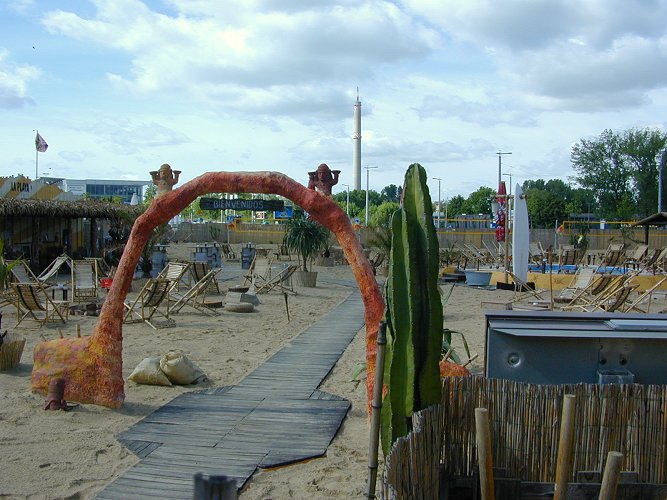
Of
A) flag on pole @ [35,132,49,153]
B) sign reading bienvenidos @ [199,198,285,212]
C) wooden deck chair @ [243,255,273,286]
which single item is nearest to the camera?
sign reading bienvenidos @ [199,198,285,212]

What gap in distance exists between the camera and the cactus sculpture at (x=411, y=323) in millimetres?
4531

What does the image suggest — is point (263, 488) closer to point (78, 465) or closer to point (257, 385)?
point (78, 465)

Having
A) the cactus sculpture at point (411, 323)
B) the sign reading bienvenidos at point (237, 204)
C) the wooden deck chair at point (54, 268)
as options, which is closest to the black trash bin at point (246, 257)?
the wooden deck chair at point (54, 268)

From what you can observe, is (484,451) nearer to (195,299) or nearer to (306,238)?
(195,299)

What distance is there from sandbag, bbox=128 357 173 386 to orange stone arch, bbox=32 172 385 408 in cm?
82

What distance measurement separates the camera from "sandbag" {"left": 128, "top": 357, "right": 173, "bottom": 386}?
A: 7.46 meters

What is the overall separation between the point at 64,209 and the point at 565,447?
19.8 metres

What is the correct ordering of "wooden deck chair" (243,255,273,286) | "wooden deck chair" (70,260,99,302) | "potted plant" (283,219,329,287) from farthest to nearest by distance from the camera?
"potted plant" (283,219,329,287) → "wooden deck chair" (243,255,273,286) → "wooden deck chair" (70,260,99,302)

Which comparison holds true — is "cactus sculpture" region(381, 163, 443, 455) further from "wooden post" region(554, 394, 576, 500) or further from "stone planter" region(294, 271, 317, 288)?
"stone planter" region(294, 271, 317, 288)

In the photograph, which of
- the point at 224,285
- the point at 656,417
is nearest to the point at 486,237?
the point at 224,285

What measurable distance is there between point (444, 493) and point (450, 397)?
575 mm

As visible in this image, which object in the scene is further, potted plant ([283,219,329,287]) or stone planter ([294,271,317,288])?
potted plant ([283,219,329,287])

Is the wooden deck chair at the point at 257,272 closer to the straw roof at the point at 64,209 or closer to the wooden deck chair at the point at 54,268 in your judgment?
the wooden deck chair at the point at 54,268

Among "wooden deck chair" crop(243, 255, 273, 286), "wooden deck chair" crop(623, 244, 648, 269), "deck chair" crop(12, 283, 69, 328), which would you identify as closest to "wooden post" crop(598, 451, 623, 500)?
"deck chair" crop(12, 283, 69, 328)
